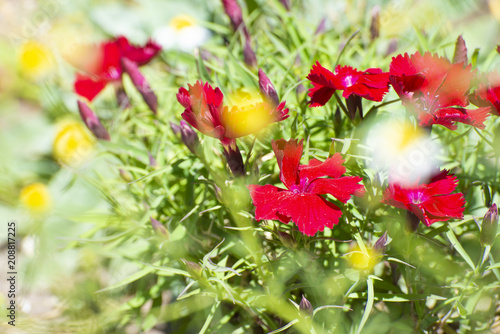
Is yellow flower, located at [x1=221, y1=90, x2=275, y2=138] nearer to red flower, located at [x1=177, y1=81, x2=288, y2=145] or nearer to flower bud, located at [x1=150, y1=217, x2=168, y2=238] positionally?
red flower, located at [x1=177, y1=81, x2=288, y2=145]

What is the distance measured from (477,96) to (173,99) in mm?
589

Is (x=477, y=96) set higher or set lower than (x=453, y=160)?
higher

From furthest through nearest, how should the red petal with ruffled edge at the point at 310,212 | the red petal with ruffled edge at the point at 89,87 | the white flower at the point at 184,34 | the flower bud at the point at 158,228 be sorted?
the white flower at the point at 184,34, the red petal with ruffled edge at the point at 89,87, the flower bud at the point at 158,228, the red petal with ruffled edge at the point at 310,212

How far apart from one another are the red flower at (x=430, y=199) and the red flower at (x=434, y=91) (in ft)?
0.24

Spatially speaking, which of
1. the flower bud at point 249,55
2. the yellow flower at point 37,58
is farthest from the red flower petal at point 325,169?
the yellow flower at point 37,58

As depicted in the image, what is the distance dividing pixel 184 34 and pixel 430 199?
1.12 meters

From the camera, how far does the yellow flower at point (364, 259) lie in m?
0.58

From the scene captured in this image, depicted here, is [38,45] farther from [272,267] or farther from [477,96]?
[477,96]

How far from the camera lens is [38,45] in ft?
5.32

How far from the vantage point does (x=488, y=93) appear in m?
0.60

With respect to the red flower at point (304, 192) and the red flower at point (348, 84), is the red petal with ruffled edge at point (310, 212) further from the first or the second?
the red flower at point (348, 84)

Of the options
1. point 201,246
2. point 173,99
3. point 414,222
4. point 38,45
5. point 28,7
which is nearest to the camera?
point 414,222

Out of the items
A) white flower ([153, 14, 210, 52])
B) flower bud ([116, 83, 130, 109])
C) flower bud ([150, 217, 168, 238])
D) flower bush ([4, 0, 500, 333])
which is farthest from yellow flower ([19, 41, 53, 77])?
flower bud ([150, 217, 168, 238])

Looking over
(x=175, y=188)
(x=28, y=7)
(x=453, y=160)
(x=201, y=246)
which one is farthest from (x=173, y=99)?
(x=28, y=7)
